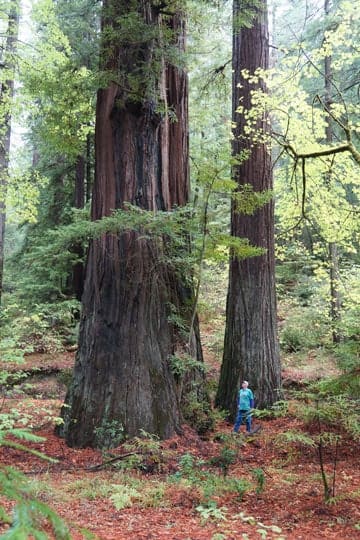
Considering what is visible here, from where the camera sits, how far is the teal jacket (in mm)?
7980

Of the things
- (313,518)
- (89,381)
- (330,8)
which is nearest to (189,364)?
(89,381)

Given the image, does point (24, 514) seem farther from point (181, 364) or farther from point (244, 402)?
point (244, 402)

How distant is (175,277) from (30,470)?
3726 mm

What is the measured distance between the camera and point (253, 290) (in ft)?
29.8

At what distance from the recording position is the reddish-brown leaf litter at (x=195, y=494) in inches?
152

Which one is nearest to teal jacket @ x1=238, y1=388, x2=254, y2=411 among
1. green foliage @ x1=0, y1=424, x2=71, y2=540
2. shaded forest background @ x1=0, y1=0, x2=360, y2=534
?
shaded forest background @ x1=0, y1=0, x2=360, y2=534

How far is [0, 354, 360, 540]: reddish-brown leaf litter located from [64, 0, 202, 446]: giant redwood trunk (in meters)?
0.52

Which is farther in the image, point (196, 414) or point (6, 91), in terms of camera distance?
point (6, 91)

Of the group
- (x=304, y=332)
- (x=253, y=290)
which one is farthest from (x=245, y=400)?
(x=304, y=332)

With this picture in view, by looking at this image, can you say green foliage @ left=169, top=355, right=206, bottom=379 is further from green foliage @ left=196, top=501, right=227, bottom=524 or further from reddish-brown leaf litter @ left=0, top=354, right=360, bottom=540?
green foliage @ left=196, top=501, right=227, bottom=524

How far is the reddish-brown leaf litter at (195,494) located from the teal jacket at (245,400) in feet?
2.66

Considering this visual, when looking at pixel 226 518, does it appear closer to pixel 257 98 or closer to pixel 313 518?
pixel 313 518

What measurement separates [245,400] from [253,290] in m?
2.21

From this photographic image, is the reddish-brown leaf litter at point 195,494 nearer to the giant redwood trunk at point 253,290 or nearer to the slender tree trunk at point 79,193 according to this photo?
the giant redwood trunk at point 253,290
